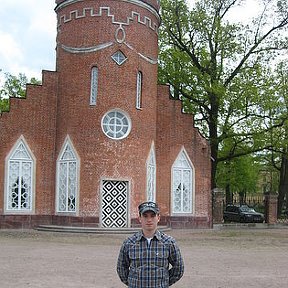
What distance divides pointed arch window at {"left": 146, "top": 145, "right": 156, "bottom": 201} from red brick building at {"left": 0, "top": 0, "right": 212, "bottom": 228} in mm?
47

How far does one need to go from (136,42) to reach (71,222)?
8.72 metres

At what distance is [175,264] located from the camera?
470 cm

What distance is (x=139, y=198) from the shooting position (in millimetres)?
24609

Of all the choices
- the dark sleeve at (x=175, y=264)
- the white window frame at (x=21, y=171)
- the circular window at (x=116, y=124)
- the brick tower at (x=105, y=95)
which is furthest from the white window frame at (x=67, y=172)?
the dark sleeve at (x=175, y=264)

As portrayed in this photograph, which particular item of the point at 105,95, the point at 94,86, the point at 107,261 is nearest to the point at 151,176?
the point at 105,95

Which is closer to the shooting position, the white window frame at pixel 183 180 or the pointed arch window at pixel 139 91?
the pointed arch window at pixel 139 91

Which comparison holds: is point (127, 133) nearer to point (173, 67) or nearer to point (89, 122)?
point (89, 122)

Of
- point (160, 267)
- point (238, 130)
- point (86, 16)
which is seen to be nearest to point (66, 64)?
point (86, 16)

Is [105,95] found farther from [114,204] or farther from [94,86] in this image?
[114,204]

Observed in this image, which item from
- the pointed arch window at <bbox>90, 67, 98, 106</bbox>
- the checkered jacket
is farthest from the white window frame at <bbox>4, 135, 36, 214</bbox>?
the checkered jacket

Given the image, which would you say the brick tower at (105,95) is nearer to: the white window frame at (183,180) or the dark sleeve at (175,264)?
the white window frame at (183,180)

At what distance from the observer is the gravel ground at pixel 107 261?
1051cm

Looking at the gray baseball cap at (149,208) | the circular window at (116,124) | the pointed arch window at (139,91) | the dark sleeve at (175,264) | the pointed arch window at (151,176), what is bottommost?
the dark sleeve at (175,264)

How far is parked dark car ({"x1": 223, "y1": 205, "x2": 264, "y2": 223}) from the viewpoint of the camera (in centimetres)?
3712
